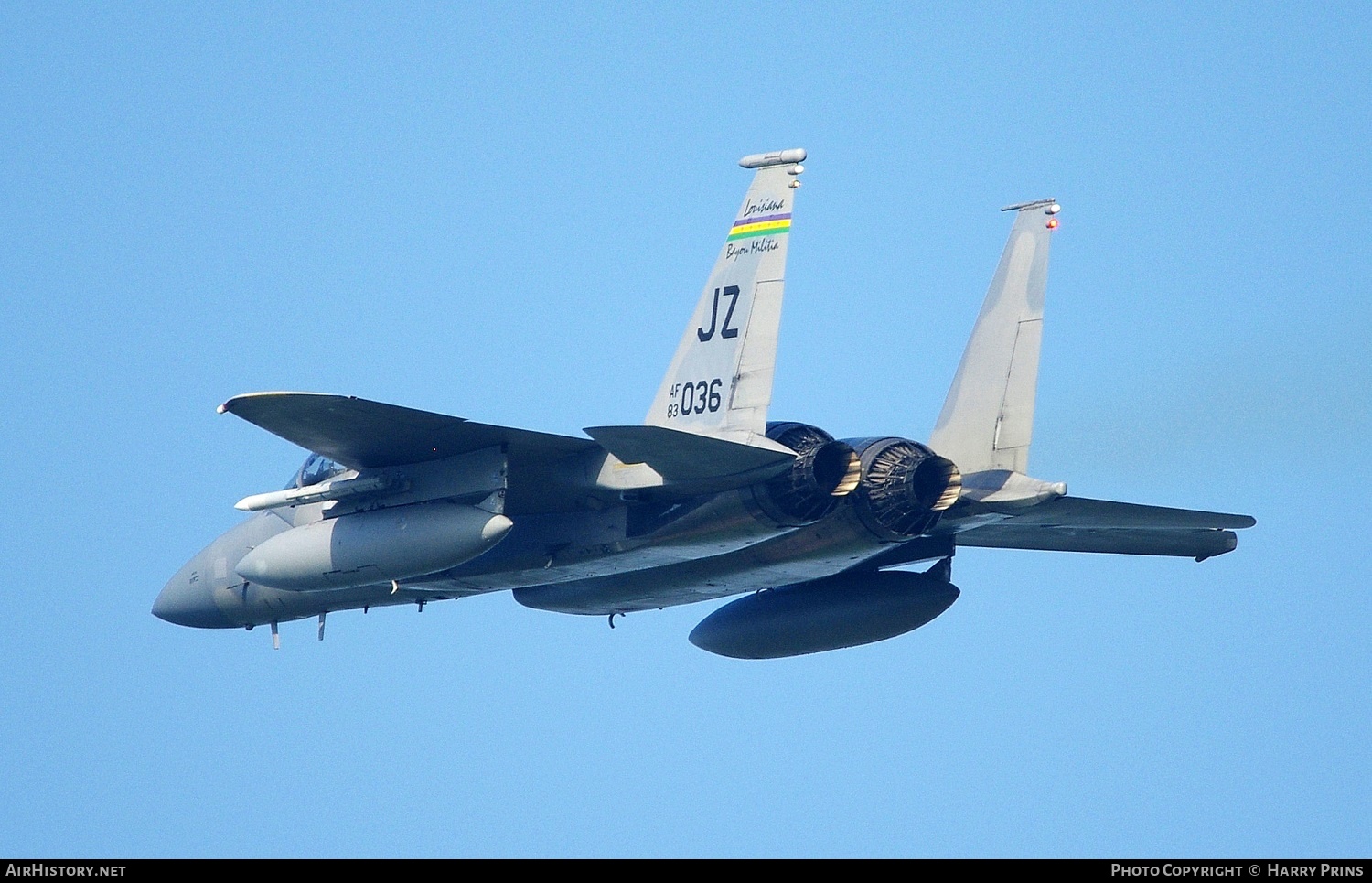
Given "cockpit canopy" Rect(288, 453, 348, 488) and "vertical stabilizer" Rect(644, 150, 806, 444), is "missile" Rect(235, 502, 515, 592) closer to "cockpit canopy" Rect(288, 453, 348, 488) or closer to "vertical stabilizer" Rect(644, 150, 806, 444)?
"cockpit canopy" Rect(288, 453, 348, 488)

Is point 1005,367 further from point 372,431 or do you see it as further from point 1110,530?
point 372,431

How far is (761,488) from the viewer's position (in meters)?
20.3

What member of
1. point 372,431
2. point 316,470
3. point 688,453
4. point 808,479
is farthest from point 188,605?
point 808,479

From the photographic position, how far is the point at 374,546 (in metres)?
21.3

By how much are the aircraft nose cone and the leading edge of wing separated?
4803 millimetres

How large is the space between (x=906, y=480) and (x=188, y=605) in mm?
10615

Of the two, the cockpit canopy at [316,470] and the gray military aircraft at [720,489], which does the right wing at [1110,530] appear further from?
the cockpit canopy at [316,470]

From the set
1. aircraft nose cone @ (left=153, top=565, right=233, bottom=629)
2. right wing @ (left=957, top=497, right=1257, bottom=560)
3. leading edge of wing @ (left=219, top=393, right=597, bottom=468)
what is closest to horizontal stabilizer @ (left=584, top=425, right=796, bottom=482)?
leading edge of wing @ (left=219, top=393, right=597, bottom=468)

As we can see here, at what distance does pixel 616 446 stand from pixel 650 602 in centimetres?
639

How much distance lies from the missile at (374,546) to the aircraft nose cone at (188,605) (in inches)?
119

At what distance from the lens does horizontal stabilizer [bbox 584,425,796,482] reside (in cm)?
1852

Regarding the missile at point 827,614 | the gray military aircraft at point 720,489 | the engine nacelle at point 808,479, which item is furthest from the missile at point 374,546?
the missile at point 827,614
